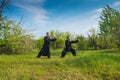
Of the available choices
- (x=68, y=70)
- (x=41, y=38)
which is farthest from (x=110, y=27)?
(x=68, y=70)

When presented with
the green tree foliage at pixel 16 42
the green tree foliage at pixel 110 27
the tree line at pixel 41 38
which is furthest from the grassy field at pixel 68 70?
the green tree foliage at pixel 110 27

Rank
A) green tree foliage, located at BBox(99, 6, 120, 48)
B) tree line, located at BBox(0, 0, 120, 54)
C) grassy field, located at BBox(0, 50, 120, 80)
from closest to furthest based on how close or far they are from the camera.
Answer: grassy field, located at BBox(0, 50, 120, 80) < tree line, located at BBox(0, 0, 120, 54) < green tree foliage, located at BBox(99, 6, 120, 48)

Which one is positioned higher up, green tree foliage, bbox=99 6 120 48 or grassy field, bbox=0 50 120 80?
green tree foliage, bbox=99 6 120 48

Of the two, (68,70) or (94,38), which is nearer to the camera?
(68,70)

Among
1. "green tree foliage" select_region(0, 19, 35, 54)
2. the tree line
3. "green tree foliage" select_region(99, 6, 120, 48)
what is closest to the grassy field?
the tree line

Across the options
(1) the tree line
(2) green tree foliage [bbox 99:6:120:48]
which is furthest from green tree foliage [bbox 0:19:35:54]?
(2) green tree foliage [bbox 99:6:120:48]

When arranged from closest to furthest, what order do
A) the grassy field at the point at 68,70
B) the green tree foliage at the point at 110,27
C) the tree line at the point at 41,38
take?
the grassy field at the point at 68,70
the tree line at the point at 41,38
the green tree foliage at the point at 110,27

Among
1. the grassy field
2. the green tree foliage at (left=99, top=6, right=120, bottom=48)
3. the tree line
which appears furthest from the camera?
the green tree foliage at (left=99, top=6, right=120, bottom=48)

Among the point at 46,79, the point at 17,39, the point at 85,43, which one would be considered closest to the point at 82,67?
the point at 46,79

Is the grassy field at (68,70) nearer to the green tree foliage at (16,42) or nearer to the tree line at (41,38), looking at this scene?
the tree line at (41,38)

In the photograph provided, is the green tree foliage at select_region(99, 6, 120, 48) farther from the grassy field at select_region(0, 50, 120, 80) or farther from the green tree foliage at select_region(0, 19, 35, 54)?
the grassy field at select_region(0, 50, 120, 80)

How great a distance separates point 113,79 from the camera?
15.4 metres

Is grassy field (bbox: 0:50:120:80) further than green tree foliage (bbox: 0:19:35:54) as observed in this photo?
No

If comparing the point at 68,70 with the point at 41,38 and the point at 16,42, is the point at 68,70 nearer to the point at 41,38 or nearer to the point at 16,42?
the point at 16,42
